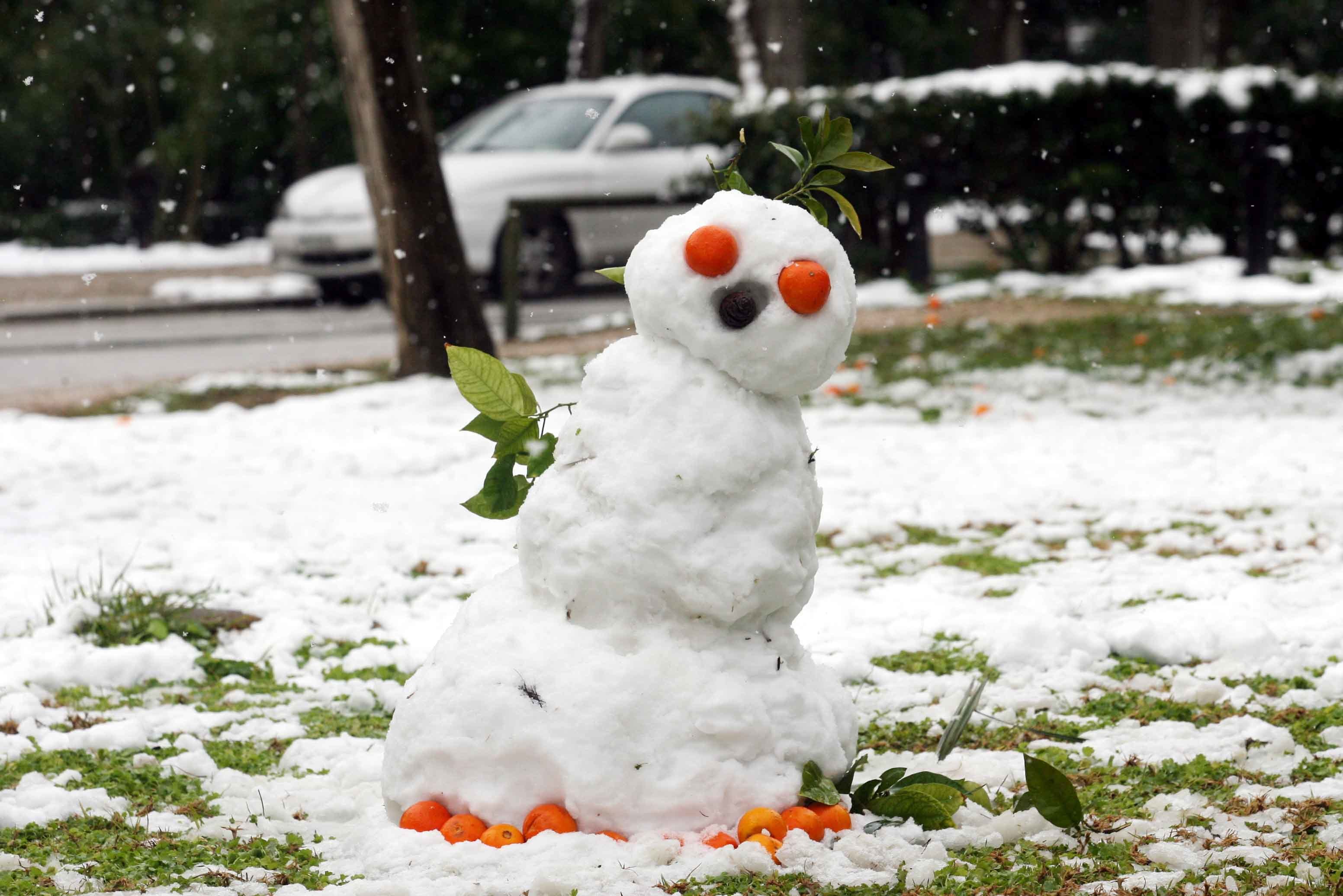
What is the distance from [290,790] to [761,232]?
4.39ft

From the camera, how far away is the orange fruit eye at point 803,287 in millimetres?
2314

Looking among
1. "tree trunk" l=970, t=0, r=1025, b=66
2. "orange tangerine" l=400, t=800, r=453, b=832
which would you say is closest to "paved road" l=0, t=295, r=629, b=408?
"orange tangerine" l=400, t=800, r=453, b=832

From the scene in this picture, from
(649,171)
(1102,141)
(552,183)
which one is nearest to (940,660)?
(1102,141)

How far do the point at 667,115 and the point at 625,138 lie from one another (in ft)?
2.76

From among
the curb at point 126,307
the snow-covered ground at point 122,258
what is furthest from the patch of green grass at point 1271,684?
the snow-covered ground at point 122,258

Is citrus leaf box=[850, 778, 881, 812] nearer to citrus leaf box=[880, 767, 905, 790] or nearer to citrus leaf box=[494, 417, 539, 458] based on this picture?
citrus leaf box=[880, 767, 905, 790]

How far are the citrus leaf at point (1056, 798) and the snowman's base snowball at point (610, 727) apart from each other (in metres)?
0.32

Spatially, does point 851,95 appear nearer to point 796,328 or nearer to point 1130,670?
point 1130,670

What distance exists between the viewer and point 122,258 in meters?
19.4

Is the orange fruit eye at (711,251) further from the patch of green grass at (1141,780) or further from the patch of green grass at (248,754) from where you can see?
the patch of green grass at (248,754)

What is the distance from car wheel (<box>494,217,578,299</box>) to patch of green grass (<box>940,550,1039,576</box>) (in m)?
7.93

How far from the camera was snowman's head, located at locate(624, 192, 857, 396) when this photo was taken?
7.64 ft

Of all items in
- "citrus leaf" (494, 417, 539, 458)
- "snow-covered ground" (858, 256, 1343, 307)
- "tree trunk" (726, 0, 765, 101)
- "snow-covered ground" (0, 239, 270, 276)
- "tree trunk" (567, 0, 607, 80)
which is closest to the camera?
"citrus leaf" (494, 417, 539, 458)

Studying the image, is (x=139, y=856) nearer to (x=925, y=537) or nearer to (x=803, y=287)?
(x=803, y=287)
